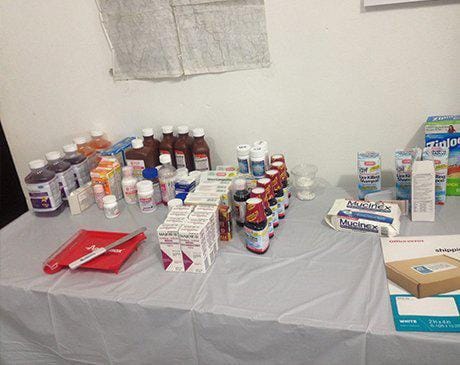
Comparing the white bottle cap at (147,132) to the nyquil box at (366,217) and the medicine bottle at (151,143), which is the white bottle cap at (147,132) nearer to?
the medicine bottle at (151,143)

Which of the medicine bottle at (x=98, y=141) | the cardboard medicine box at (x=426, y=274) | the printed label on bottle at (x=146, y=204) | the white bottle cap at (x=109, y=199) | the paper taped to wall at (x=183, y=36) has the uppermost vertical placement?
the paper taped to wall at (x=183, y=36)

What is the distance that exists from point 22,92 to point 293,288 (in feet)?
4.37

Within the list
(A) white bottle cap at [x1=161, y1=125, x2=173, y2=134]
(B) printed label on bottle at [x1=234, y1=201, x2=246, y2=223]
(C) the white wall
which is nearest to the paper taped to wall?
(C) the white wall

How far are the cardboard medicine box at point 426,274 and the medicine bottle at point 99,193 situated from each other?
2.98ft

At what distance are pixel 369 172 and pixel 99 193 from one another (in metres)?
0.86

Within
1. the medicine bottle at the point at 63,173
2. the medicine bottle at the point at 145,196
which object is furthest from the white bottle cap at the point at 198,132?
the medicine bottle at the point at 63,173

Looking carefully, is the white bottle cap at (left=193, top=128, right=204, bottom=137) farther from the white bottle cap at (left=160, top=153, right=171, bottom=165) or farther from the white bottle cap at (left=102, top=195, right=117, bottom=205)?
the white bottle cap at (left=102, top=195, right=117, bottom=205)

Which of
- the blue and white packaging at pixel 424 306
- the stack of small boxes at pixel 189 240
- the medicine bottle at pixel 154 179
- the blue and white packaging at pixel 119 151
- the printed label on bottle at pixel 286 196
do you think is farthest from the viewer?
the blue and white packaging at pixel 119 151

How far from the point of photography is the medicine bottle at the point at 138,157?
1.46 m

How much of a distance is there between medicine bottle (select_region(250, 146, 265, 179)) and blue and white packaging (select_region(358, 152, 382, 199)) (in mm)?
284

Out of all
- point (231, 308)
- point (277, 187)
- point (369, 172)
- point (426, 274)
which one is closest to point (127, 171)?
point (277, 187)

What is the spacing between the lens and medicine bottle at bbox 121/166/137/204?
1.43m

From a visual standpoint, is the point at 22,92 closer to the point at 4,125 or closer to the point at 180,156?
the point at 4,125

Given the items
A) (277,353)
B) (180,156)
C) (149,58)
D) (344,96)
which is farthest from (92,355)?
(344,96)
